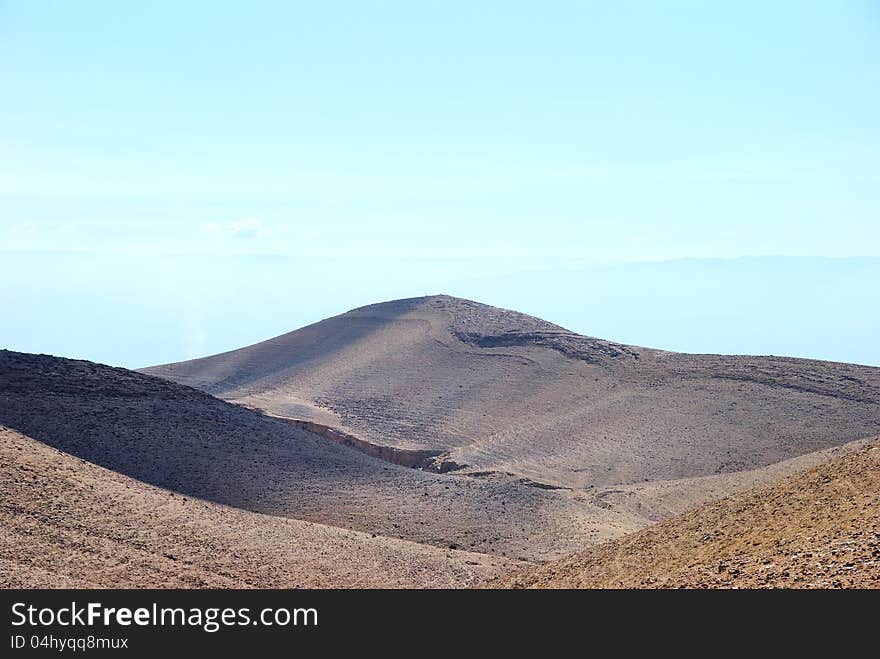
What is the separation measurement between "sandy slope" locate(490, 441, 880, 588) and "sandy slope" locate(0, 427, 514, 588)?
3706 mm

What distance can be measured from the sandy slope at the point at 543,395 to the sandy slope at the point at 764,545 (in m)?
16.6

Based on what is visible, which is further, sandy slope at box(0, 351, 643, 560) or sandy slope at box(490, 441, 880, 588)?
sandy slope at box(0, 351, 643, 560)

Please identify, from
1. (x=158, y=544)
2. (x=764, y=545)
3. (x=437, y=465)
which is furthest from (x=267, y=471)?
(x=764, y=545)

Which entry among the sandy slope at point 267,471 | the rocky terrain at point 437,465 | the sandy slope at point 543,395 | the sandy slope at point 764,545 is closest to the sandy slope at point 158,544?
the rocky terrain at point 437,465

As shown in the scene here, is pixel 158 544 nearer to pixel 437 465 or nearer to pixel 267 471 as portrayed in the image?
pixel 267 471

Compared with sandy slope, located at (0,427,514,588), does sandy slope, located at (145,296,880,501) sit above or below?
above

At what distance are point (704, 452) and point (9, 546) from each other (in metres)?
23.5

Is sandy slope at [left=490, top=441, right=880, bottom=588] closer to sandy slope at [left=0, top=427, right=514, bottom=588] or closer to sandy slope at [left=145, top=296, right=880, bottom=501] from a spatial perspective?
sandy slope at [left=0, top=427, right=514, bottom=588]

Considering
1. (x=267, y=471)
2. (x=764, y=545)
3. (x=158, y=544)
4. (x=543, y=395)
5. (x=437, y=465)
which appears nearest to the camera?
(x=764, y=545)

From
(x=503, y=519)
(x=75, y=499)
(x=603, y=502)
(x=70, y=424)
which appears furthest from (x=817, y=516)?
(x=70, y=424)

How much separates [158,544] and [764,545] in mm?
9998

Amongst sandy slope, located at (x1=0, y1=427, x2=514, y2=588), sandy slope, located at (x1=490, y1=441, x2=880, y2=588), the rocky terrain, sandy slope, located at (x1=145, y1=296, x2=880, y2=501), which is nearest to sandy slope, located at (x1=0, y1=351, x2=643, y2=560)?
the rocky terrain

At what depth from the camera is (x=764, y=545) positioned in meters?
10.6

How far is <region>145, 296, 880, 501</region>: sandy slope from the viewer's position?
32.0 m
